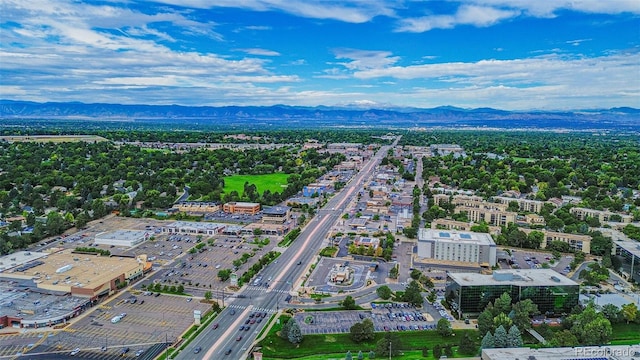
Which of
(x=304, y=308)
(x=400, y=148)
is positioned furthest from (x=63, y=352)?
(x=400, y=148)

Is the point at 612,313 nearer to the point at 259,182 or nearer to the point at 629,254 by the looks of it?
the point at 629,254

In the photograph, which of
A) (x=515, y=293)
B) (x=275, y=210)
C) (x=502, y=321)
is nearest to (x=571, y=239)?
(x=515, y=293)

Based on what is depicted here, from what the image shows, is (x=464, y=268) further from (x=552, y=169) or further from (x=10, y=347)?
(x=552, y=169)

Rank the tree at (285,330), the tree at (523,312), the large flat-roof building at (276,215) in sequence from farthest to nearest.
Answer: the large flat-roof building at (276,215) → the tree at (523,312) → the tree at (285,330)

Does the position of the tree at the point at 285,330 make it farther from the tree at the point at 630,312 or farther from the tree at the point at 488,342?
the tree at the point at 630,312

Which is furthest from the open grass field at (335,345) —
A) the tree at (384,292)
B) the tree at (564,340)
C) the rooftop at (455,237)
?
the rooftop at (455,237)

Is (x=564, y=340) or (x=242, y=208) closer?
(x=564, y=340)
